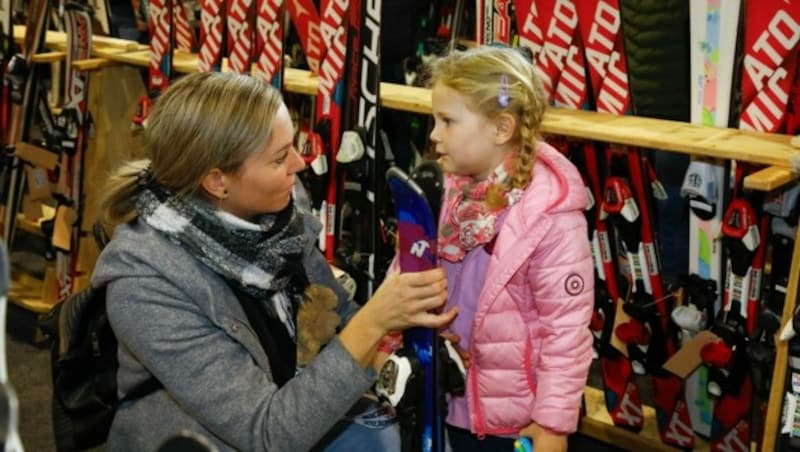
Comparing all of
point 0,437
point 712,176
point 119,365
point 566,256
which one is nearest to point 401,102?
point 712,176

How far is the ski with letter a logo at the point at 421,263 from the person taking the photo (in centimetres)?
156

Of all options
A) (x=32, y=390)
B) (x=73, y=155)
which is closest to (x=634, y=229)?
(x=32, y=390)

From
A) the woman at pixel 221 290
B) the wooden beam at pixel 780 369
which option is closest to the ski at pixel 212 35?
the woman at pixel 221 290

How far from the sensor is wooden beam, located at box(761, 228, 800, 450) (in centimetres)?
185

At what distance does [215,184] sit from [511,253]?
0.51 meters

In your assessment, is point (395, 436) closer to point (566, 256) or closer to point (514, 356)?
point (514, 356)

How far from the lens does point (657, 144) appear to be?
210 cm

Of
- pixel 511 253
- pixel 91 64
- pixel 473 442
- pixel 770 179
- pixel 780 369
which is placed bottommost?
pixel 473 442

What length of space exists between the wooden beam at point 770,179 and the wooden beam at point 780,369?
96 millimetres

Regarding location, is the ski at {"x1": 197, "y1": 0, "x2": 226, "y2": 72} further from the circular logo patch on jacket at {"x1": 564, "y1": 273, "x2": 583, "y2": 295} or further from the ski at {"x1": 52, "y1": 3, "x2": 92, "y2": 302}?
the circular logo patch on jacket at {"x1": 564, "y1": 273, "x2": 583, "y2": 295}

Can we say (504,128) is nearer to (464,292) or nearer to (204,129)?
(464,292)

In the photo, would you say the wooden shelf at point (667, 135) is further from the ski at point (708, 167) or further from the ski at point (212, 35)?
the ski at point (212, 35)

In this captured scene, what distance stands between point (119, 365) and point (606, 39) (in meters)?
1.38

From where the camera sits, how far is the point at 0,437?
711 millimetres
